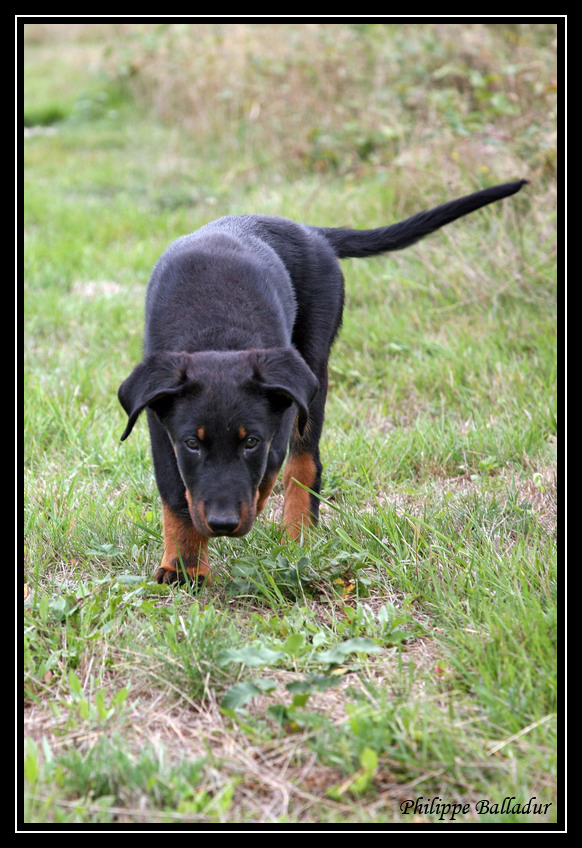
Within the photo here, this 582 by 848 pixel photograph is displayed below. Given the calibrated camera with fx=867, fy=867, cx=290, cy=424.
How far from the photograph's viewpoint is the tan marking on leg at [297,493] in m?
3.55

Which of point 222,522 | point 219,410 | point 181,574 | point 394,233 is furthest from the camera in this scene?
point 394,233

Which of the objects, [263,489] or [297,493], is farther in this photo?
[297,493]

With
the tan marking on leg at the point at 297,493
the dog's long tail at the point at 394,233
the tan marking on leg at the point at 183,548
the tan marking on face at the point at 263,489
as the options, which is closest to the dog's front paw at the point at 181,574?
the tan marking on leg at the point at 183,548

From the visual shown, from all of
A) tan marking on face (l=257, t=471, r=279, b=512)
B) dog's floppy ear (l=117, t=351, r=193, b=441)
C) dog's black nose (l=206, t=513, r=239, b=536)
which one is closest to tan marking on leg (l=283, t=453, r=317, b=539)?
tan marking on face (l=257, t=471, r=279, b=512)

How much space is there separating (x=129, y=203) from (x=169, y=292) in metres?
5.75

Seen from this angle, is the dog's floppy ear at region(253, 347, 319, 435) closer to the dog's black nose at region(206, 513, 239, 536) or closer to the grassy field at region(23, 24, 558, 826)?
the dog's black nose at region(206, 513, 239, 536)

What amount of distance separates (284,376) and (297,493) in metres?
0.97

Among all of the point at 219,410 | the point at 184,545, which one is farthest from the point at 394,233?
the point at 184,545

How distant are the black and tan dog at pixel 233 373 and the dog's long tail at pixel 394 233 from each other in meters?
0.01

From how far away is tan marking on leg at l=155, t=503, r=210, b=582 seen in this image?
3.03 m

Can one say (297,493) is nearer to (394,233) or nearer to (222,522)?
(222,522)

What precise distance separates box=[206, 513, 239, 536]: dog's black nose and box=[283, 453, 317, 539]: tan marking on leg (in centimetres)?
83

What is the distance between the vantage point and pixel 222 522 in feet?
8.62

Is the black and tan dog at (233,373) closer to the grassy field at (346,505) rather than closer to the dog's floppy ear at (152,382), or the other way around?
the dog's floppy ear at (152,382)
